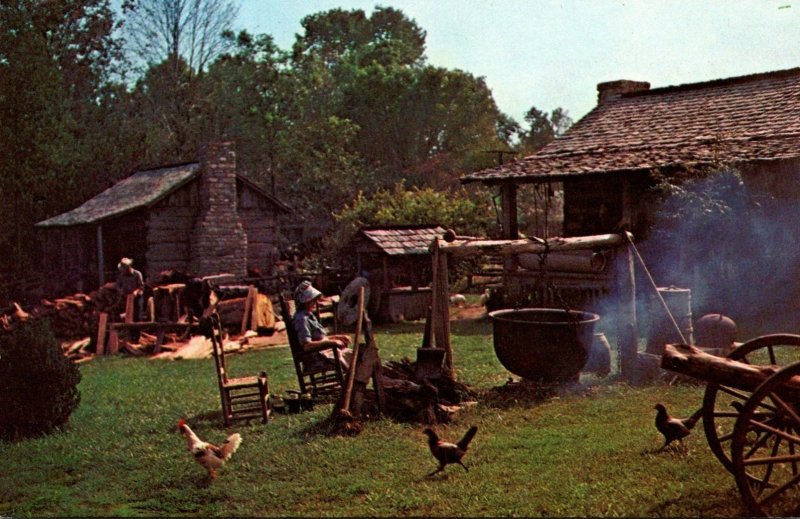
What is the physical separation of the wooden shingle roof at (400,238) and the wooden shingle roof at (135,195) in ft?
20.6

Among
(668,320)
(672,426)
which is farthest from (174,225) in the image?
(672,426)

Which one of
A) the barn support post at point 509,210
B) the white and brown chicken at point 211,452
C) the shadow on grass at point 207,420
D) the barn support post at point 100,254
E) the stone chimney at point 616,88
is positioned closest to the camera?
the white and brown chicken at point 211,452

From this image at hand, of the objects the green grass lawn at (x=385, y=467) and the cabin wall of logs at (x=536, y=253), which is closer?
the green grass lawn at (x=385, y=467)

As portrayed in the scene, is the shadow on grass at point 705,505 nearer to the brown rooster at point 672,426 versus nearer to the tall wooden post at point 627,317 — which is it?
the brown rooster at point 672,426

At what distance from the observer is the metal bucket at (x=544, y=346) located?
353 inches

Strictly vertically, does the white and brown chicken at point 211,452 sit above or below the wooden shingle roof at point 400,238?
below

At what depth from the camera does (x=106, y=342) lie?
15992 mm

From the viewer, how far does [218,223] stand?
22.5 m

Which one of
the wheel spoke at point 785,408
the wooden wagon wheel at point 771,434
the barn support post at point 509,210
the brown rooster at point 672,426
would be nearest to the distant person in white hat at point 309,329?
the brown rooster at point 672,426

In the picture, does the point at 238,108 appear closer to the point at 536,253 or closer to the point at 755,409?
the point at 536,253

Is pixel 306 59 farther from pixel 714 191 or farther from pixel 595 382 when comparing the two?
pixel 595 382

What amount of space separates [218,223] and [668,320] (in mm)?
14775

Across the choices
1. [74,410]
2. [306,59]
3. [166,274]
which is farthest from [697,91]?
[306,59]

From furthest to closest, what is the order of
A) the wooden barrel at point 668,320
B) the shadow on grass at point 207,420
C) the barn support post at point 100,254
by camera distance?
the barn support post at point 100,254 < the wooden barrel at point 668,320 < the shadow on grass at point 207,420
